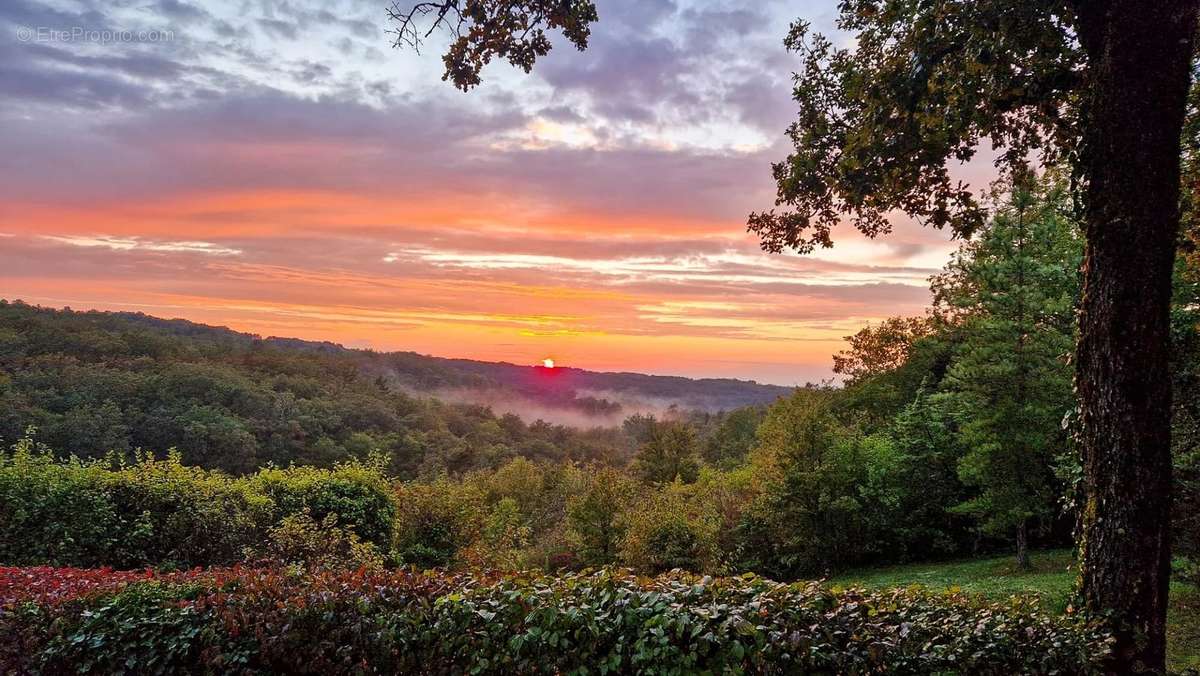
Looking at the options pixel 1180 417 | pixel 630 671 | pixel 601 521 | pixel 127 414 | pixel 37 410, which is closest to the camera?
pixel 630 671

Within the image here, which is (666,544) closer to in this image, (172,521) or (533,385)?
(172,521)

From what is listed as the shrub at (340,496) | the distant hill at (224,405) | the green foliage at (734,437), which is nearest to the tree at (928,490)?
the shrub at (340,496)

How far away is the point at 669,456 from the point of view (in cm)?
4388

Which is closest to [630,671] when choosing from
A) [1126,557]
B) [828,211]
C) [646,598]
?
[646,598]

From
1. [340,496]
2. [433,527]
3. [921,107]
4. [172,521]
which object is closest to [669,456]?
[433,527]

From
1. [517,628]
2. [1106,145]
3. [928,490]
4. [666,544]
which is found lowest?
[666,544]

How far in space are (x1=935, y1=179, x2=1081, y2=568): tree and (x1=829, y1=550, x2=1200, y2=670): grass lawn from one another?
4.14ft

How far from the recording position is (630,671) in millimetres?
4668

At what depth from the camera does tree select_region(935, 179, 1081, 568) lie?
16344 mm

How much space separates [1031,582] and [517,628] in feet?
48.7

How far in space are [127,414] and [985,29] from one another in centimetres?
4544

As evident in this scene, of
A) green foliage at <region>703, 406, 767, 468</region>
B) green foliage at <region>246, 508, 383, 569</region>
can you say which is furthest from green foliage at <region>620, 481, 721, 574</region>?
green foliage at <region>703, 406, 767, 468</region>

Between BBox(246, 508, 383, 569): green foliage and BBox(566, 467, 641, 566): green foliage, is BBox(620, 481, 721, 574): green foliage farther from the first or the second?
BBox(246, 508, 383, 569): green foliage

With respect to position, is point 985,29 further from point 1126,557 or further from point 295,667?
point 295,667
